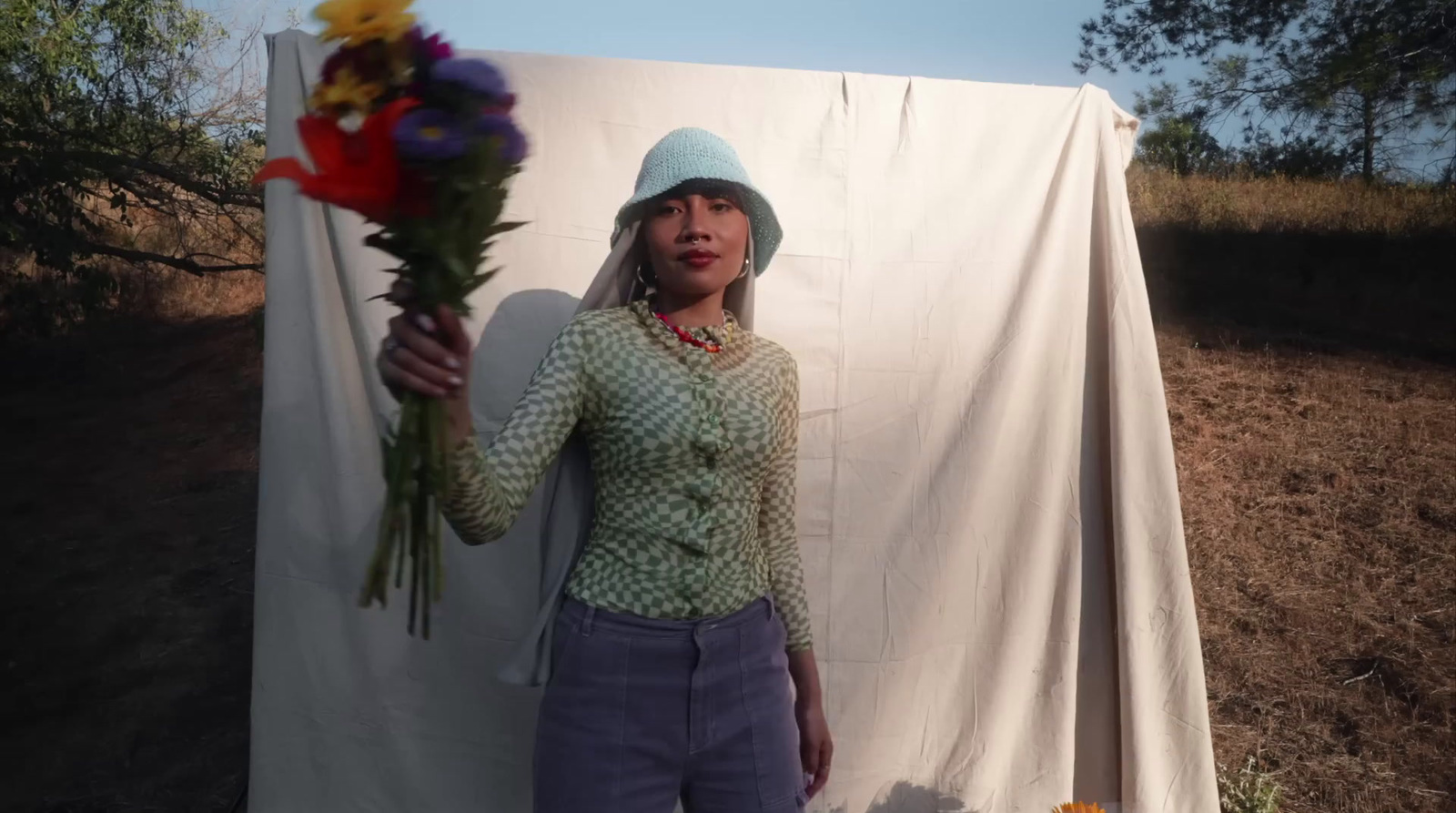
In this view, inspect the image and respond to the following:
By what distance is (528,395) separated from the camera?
1.34 metres

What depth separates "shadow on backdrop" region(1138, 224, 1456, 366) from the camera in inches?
194

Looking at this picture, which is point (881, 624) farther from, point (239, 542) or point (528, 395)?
point (239, 542)

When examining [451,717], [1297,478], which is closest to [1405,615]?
[1297,478]

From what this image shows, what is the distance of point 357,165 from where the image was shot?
3.34 feet

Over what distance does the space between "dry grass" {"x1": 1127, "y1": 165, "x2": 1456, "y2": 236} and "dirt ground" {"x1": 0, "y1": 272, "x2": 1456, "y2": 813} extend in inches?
50.5

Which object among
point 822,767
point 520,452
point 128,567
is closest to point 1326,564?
point 822,767

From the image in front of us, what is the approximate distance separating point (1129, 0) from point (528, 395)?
15.9 feet

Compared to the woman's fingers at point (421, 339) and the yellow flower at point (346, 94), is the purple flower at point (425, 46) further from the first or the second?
the woman's fingers at point (421, 339)

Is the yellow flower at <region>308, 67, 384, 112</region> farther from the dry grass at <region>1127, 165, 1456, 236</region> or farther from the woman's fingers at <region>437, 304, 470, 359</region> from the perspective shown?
the dry grass at <region>1127, 165, 1456, 236</region>

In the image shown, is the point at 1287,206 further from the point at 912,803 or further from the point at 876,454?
the point at 912,803

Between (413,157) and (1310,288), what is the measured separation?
18.5ft

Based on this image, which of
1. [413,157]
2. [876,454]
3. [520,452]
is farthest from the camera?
[876,454]

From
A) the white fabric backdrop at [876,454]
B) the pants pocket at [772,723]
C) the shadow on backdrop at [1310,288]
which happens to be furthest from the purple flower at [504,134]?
the shadow on backdrop at [1310,288]

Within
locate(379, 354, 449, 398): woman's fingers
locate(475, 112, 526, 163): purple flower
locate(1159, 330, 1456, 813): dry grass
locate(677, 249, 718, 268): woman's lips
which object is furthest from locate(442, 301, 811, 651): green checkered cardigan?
A: locate(1159, 330, 1456, 813): dry grass
